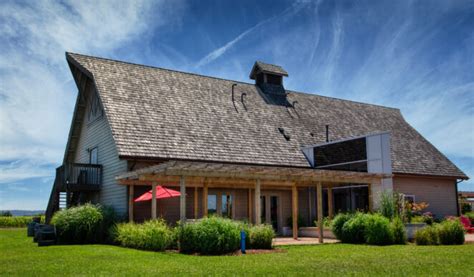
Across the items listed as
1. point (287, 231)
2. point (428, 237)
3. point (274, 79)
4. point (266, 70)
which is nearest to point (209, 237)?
point (428, 237)

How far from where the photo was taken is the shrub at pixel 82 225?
17.0 meters

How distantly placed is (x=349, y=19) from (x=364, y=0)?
6.18 feet

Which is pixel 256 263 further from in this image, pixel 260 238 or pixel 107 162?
pixel 107 162

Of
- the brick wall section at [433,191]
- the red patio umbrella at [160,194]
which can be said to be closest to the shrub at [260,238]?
the red patio umbrella at [160,194]

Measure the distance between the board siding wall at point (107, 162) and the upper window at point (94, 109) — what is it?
0.25 meters

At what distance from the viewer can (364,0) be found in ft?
53.5

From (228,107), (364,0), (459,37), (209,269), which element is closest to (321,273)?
(209,269)

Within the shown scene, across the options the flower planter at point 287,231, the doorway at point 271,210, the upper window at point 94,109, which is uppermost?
the upper window at point 94,109

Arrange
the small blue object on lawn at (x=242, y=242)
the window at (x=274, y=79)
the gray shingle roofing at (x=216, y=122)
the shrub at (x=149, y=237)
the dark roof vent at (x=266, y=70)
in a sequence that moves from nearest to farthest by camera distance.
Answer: the small blue object on lawn at (x=242, y=242), the shrub at (x=149, y=237), the gray shingle roofing at (x=216, y=122), the dark roof vent at (x=266, y=70), the window at (x=274, y=79)

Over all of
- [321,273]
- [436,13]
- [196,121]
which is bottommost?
[321,273]

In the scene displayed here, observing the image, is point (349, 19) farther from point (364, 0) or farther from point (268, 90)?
point (268, 90)

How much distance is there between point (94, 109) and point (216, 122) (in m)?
5.89

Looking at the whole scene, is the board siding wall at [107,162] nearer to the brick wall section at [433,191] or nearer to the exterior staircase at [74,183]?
the exterior staircase at [74,183]

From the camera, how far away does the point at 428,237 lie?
15.6 metres
